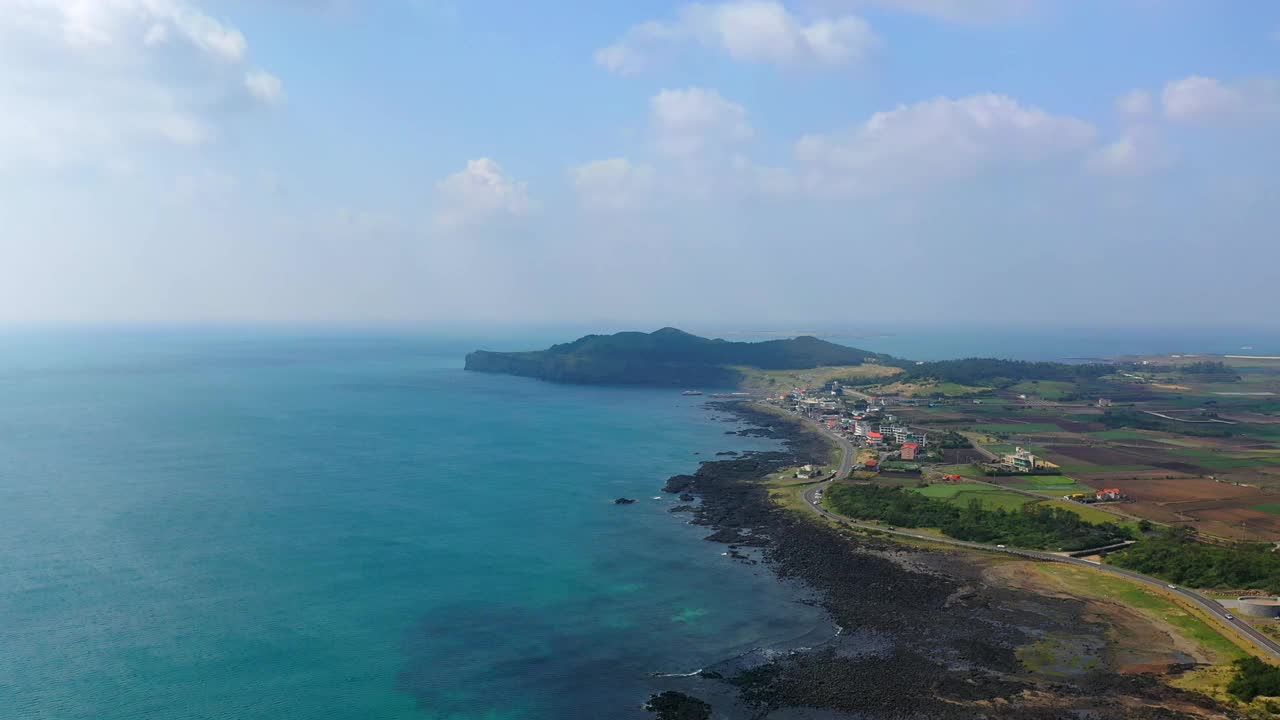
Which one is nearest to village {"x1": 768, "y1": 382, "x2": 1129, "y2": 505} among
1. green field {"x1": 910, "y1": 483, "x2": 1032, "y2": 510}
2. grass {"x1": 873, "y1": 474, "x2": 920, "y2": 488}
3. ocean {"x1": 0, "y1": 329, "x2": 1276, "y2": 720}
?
grass {"x1": 873, "y1": 474, "x2": 920, "y2": 488}

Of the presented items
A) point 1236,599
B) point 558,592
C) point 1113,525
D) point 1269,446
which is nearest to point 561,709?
point 558,592

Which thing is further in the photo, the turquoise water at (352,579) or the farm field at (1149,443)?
the farm field at (1149,443)

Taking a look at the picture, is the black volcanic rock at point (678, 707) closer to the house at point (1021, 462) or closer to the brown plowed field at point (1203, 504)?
the brown plowed field at point (1203, 504)

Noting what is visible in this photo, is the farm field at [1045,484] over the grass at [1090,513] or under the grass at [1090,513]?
over

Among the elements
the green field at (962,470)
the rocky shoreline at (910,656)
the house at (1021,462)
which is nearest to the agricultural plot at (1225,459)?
the house at (1021,462)

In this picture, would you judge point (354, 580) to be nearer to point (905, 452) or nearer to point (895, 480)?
point (895, 480)

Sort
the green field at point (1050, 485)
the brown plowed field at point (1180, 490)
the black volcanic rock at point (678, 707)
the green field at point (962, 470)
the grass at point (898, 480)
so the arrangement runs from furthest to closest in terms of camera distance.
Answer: the green field at point (962, 470), the grass at point (898, 480), the green field at point (1050, 485), the brown plowed field at point (1180, 490), the black volcanic rock at point (678, 707)
